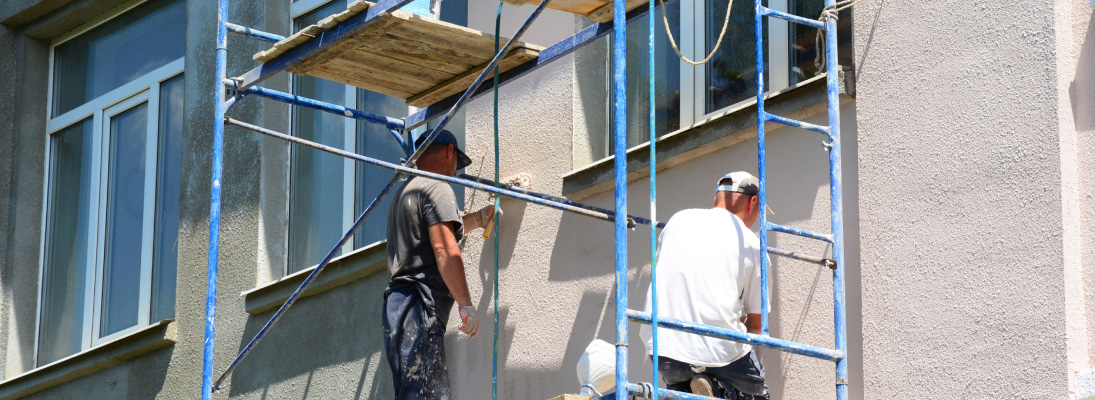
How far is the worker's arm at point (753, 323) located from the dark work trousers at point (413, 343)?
6.35 ft

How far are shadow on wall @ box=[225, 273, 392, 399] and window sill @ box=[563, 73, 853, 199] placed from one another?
1.69m

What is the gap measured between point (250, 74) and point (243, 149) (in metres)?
2.96

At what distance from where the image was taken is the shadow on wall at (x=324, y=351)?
29.9ft

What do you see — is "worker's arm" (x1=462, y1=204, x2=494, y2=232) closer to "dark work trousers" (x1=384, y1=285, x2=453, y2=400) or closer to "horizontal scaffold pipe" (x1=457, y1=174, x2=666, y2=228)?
"horizontal scaffold pipe" (x1=457, y1=174, x2=666, y2=228)

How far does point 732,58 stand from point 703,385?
2.16 meters

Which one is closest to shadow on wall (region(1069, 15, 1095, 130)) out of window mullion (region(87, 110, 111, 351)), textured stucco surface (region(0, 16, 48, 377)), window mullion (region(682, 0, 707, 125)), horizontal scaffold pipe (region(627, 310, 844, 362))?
horizontal scaffold pipe (region(627, 310, 844, 362))

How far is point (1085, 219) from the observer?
6.00 meters

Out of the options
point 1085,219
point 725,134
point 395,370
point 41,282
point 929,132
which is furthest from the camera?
point 41,282

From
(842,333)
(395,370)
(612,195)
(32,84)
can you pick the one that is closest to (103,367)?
(32,84)

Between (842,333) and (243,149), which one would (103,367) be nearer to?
(243,149)

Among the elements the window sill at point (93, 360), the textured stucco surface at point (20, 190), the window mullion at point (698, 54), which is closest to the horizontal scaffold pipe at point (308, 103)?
the window mullion at point (698, 54)

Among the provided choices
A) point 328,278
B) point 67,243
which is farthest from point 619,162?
point 67,243

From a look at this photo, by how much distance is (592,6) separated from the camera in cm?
734

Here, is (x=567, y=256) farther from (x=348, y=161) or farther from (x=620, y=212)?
(x=348, y=161)
